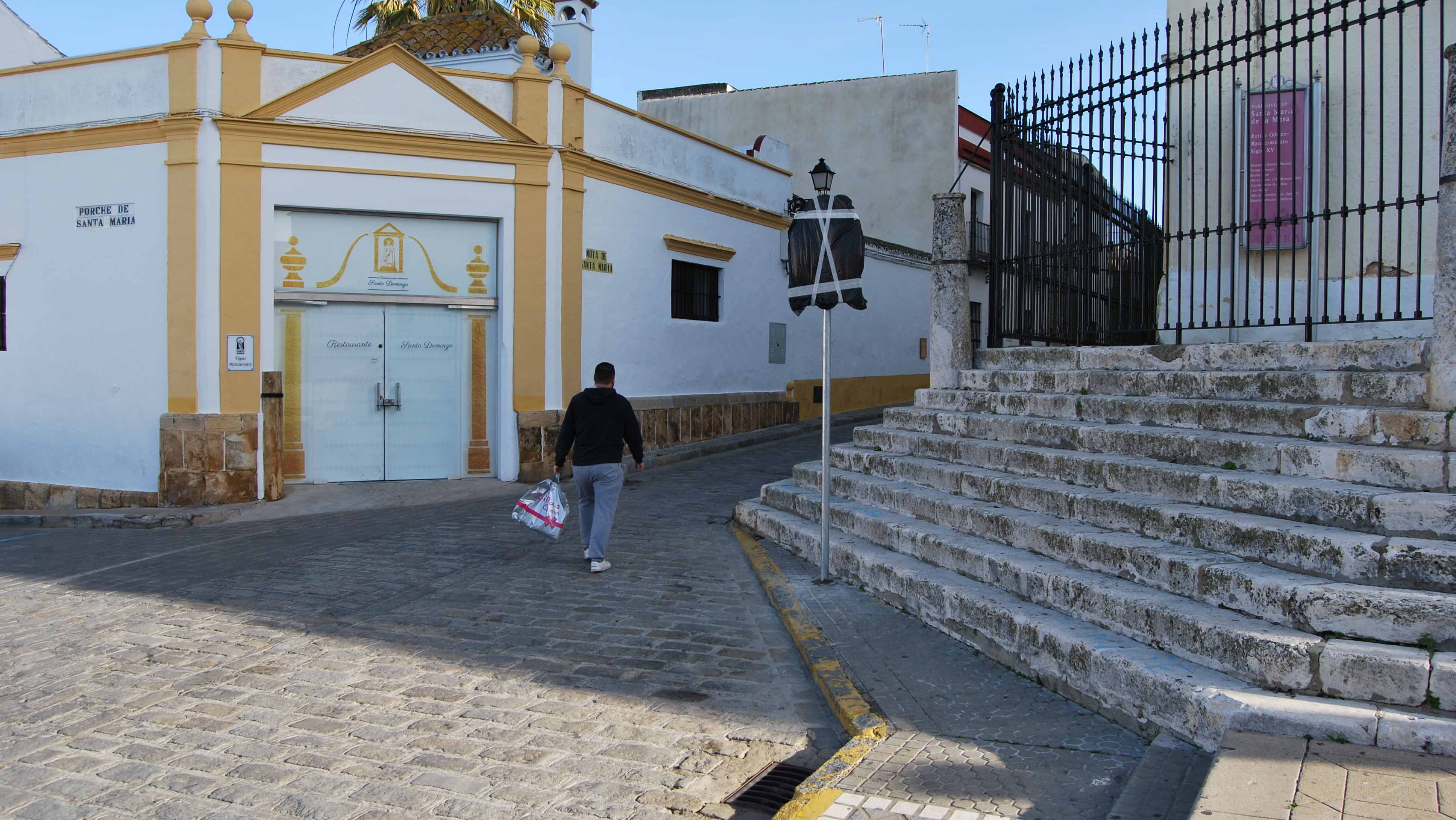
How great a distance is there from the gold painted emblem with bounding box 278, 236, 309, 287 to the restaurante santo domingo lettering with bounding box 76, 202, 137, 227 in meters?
1.69

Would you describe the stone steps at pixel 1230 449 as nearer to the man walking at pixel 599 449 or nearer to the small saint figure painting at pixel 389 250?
the man walking at pixel 599 449

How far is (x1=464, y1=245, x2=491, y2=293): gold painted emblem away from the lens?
12.9 metres

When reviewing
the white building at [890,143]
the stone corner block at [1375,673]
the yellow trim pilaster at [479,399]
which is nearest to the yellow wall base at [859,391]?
the white building at [890,143]

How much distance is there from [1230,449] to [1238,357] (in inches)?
52.0

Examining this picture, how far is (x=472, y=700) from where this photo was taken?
15.8ft

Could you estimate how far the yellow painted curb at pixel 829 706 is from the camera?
3662mm

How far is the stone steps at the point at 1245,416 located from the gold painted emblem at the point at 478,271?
6.92m

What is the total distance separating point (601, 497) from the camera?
7.80m

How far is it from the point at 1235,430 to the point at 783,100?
21.0 metres

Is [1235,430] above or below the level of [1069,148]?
below

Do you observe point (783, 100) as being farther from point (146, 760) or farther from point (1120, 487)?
point (146, 760)

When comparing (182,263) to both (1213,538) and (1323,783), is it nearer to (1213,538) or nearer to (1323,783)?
(1213,538)

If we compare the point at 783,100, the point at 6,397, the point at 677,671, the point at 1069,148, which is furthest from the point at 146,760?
the point at 783,100

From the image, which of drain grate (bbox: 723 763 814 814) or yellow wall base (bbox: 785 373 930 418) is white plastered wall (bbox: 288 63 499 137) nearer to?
yellow wall base (bbox: 785 373 930 418)
